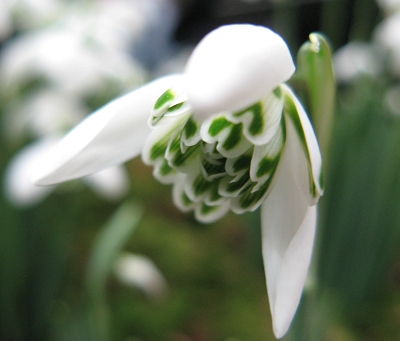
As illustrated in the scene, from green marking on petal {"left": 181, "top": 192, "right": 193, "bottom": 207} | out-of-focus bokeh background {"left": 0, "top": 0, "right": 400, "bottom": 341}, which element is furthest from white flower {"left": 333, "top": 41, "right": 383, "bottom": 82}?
green marking on petal {"left": 181, "top": 192, "right": 193, "bottom": 207}

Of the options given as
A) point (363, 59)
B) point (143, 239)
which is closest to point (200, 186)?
point (143, 239)

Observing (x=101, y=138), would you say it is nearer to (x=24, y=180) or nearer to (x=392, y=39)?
(x=24, y=180)

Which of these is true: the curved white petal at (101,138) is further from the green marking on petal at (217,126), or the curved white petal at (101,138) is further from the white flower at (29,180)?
the white flower at (29,180)

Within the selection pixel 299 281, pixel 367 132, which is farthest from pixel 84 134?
pixel 367 132

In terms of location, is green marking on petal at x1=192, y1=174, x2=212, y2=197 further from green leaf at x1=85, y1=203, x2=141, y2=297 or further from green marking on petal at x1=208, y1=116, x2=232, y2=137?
green leaf at x1=85, y1=203, x2=141, y2=297

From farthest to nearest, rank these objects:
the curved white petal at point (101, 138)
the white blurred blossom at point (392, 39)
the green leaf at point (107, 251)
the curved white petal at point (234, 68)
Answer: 1. the white blurred blossom at point (392, 39)
2. the green leaf at point (107, 251)
3. the curved white petal at point (101, 138)
4. the curved white petal at point (234, 68)

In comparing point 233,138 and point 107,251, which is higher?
point 233,138

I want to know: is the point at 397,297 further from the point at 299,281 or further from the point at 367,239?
the point at 299,281

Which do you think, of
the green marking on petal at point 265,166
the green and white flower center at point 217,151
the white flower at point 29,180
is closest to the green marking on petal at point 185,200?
the green and white flower center at point 217,151
